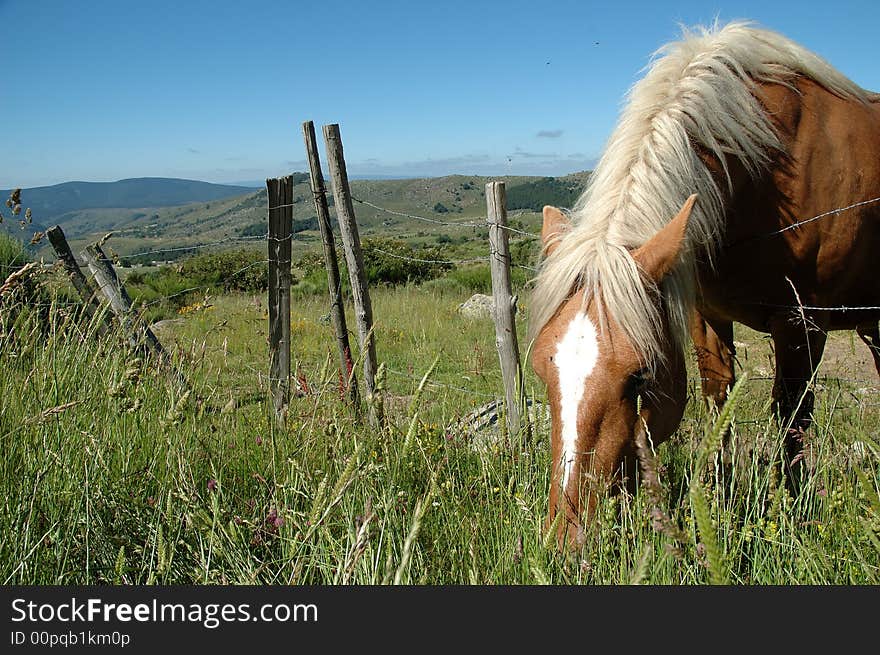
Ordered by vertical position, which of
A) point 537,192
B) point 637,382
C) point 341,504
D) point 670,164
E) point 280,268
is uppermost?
point 537,192

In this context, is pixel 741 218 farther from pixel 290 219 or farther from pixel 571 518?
pixel 290 219

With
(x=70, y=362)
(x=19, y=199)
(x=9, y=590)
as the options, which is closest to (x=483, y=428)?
(x=70, y=362)

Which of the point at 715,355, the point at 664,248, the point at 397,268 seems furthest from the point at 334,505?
the point at 397,268

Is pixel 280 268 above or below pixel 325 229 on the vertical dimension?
below

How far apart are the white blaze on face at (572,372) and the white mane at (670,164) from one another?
0.46 feet

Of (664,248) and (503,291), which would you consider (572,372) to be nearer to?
(664,248)

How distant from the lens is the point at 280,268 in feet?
14.1

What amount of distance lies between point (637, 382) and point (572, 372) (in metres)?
0.27

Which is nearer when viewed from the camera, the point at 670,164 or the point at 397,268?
the point at 670,164

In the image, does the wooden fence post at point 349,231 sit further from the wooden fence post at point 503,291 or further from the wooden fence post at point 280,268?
the wooden fence post at point 503,291

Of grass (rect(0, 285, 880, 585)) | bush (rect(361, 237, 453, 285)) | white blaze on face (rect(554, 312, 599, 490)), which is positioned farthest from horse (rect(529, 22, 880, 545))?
bush (rect(361, 237, 453, 285))

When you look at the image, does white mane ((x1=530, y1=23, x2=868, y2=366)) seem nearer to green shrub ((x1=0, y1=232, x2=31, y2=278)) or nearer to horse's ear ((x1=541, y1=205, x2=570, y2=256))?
horse's ear ((x1=541, y1=205, x2=570, y2=256))

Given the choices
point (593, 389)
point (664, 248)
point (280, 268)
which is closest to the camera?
point (593, 389)

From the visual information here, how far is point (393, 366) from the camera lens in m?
7.38
